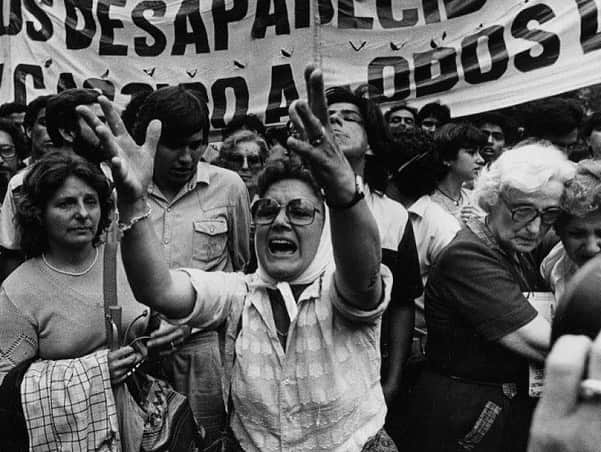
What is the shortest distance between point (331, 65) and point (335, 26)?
9.7 inches

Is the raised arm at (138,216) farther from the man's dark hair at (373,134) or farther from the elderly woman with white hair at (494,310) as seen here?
the man's dark hair at (373,134)

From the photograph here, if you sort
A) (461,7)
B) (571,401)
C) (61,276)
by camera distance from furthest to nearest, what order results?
(461,7) < (61,276) < (571,401)

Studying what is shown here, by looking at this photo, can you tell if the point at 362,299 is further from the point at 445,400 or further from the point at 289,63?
the point at 289,63

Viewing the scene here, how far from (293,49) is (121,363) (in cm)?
335

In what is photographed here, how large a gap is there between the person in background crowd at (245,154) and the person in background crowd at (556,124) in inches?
59.4

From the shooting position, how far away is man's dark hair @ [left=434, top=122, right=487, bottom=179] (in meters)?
4.90

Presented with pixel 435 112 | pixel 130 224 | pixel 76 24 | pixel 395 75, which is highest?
pixel 76 24

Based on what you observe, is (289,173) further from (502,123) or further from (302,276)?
(502,123)

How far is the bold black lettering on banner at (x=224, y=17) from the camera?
5.92 metres

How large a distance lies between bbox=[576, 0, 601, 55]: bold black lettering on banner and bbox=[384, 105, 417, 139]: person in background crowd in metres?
1.02

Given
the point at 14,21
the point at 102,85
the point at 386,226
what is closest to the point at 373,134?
the point at 386,226

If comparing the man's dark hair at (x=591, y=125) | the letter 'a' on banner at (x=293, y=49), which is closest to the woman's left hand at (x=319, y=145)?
the letter 'a' on banner at (x=293, y=49)

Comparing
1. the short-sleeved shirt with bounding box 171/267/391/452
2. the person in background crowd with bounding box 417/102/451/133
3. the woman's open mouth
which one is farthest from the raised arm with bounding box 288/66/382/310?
the person in background crowd with bounding box 417/102/451/133

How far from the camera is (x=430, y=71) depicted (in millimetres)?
5500
